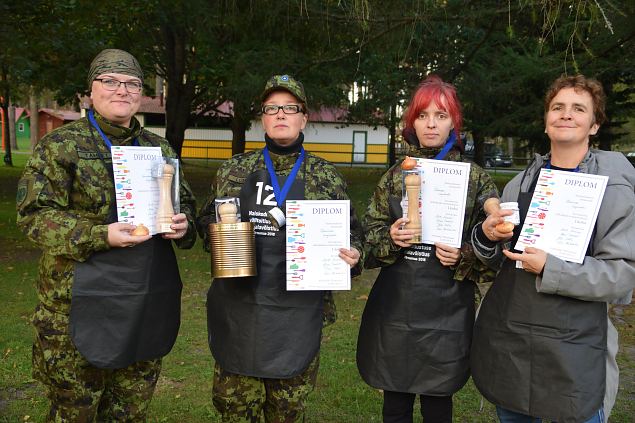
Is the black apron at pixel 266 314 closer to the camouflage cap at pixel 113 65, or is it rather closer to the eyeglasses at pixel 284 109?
the eyeglasses at pixel 284 109

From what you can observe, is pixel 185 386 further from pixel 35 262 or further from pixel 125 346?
pixel 35 262

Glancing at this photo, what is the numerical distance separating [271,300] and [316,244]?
0.38 metres

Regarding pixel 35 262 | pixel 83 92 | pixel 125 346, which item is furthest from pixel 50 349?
pixel 83 92

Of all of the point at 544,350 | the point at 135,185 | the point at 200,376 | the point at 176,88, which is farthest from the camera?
the point at 176,88

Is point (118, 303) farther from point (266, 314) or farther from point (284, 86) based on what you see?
point (284, 86)

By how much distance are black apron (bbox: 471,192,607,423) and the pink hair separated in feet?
1.84

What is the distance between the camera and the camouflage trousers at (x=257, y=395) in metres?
3.21

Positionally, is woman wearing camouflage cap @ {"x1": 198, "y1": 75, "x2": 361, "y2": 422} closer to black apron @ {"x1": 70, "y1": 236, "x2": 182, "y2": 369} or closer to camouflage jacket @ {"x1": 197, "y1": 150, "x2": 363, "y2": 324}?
camouflage jacket @ {"x1": 197, "y1": 150, "x2": 363, "y2": 324}

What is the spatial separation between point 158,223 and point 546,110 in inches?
75.3

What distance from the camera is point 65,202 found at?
2914 mm

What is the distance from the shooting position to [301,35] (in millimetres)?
8094

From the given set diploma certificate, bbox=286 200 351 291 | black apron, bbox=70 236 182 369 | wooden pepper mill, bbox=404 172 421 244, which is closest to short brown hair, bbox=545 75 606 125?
wooden pepper mill, bbox=404 172 421 244

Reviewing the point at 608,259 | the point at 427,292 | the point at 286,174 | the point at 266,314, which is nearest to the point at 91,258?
the point at 266,314

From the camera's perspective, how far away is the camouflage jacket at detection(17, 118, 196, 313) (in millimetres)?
2822
